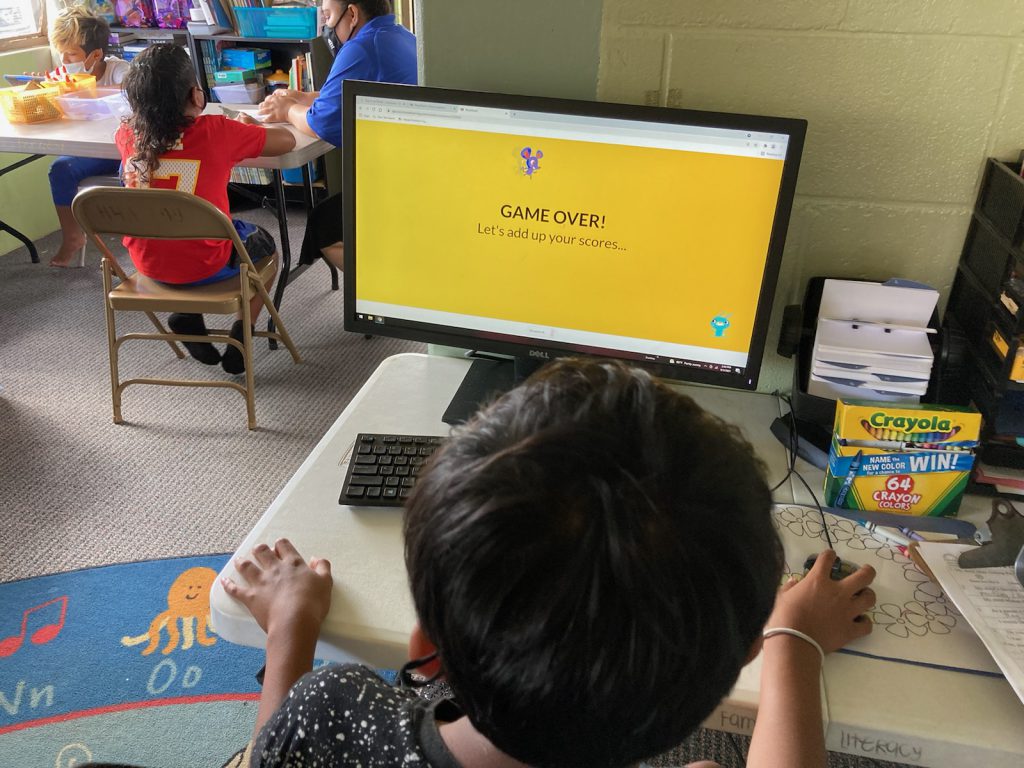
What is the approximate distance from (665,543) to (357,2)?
2858 mm

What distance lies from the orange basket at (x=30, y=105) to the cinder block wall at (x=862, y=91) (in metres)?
2.40

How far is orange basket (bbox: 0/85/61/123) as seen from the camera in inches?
107

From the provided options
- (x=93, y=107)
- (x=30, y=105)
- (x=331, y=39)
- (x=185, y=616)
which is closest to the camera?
(x=185, y=616)

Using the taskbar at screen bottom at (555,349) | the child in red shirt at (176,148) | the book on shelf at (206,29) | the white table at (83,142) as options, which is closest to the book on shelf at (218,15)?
the book on shelf at (206,29)

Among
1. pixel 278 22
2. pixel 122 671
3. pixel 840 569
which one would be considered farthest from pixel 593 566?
pixel 278 22

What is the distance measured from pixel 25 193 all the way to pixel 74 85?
1.09m

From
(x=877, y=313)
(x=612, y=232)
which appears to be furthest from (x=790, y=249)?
(x=612, y=232)

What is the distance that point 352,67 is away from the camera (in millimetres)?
2811

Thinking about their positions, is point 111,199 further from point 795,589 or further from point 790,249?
point 795,589

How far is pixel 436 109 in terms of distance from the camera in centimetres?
108

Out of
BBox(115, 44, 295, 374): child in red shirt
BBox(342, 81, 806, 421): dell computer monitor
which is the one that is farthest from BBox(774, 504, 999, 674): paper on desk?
BBox(115, 44, 295, 374): child in red shirt

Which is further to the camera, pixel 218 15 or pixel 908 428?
pixel 218 15

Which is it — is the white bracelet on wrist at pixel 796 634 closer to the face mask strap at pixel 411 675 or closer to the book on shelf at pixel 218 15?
the face mask strap at pixel 411 675

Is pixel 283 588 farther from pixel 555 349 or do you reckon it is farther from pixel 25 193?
pixel 25 193
